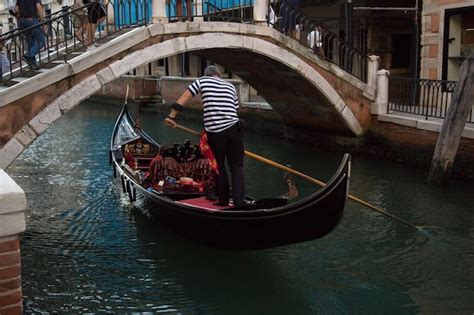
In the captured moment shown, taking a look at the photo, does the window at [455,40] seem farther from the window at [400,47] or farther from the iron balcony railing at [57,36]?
the iron balcony railing at [57,36]

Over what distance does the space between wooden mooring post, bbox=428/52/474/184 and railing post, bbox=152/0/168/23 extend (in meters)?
2.43

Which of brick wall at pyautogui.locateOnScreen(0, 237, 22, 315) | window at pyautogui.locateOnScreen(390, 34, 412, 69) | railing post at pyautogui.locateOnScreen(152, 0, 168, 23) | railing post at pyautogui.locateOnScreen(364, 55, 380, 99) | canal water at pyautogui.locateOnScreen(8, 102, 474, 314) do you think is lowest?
canal water at pyautogui.locateOnScreen(8, 102, 474, 314)

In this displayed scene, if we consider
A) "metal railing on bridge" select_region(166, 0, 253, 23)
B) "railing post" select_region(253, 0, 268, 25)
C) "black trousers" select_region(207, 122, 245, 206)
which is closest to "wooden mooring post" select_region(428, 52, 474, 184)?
"railing post" select_region(253, 0, 268, 25)

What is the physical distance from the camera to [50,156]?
7043 mm

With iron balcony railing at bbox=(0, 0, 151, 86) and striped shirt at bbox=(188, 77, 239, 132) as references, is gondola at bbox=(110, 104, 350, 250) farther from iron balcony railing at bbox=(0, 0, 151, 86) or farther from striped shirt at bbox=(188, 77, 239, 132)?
iron balcony railing at bbox=(0, 0, 151, 86)

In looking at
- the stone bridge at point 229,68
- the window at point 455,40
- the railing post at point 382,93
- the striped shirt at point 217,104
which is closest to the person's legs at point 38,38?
the stone bridge at point 229,68

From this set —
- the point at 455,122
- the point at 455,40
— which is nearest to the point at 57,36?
the point at 455,122

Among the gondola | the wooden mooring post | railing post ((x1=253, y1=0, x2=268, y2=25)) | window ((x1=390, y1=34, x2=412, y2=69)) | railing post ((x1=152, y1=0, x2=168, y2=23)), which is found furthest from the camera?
window ((x1=390, y1=34, x2=412, y2=69))

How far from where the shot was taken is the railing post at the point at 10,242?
62.2 inches

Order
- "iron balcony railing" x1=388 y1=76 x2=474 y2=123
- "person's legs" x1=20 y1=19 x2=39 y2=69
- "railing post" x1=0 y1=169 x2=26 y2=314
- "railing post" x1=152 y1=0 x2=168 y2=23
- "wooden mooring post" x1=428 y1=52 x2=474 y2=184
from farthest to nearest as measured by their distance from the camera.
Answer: "iron balcony railing" x1=388 y1=76 x2=474 y2=123 → "railing post" x1=152 y1=0 x2=168 y2=23 → "wooden mooring post" x1=428 y1=52 x2=474 y2=184 → "person's legs" x1=20 y1=19 x2=39 y2=69 → "railing post" x1=0 y1=169 x2=26 y2=314

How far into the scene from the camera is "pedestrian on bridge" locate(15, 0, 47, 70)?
439 cm

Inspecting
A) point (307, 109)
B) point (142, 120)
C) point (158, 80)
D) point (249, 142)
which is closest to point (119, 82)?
point (158, 80)

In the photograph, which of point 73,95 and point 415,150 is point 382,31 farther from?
point 73,95

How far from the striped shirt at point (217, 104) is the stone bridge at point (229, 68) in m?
1.62
